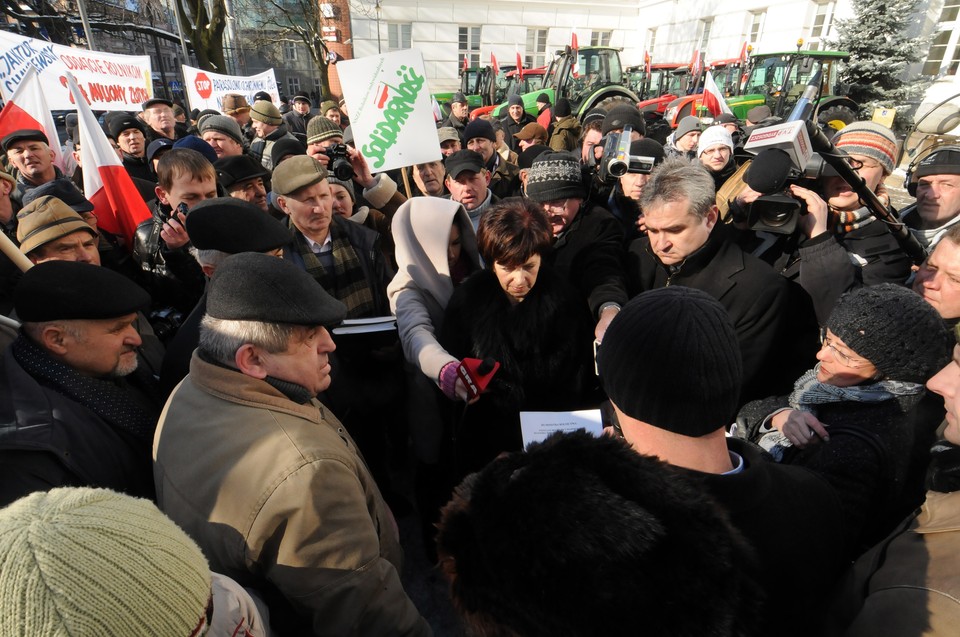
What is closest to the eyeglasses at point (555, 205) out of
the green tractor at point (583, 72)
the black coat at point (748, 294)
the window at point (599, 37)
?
the black coat at point (748, 294)

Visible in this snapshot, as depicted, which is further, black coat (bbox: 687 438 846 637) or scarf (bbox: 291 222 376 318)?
scarf (bbox: 291 222 376 318)

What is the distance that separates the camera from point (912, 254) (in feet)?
7.62

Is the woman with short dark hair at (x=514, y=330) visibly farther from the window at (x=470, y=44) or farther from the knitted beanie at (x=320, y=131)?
the window at (x=470, y=44)

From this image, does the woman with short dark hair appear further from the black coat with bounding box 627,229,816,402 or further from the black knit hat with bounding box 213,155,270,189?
the black knit hat with bounding box 213,155,270,189

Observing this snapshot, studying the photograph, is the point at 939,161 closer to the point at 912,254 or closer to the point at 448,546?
the point at 912,254

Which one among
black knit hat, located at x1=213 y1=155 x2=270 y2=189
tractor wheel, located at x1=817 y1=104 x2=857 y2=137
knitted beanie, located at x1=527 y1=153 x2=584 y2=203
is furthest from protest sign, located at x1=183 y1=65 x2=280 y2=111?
tractor wheel, located at x1=817 y1=104 x2=857 y2=137

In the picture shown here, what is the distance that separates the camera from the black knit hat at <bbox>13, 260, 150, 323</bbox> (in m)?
1.45

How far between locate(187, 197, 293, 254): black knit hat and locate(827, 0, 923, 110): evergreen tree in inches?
720

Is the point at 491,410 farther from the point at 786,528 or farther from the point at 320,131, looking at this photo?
the point at 320,131

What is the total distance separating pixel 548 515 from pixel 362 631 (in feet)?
3.04

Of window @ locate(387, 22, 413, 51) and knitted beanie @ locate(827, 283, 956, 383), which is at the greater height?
window @ locate(387, 22, 413, 51)

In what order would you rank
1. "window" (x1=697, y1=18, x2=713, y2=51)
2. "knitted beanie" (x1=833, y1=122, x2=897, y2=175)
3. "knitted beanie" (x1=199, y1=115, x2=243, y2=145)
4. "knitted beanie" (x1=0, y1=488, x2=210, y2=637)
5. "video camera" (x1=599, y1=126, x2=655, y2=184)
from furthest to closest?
"window" (x1=697, y1=18, x2=713, y2=51), "knitted beanie" (x1=199, y1=115, x2=243, y2=145), "video camera" (x1=599, y1=126, x2=655, y2=184), "knitted beanie" (x1=833, y1=122, x2=897, y2=175), "knitted beanie" (x1=0, y1=488, x2=210, y2=637)

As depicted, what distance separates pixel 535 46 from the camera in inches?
1096

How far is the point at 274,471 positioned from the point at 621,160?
105 inches
